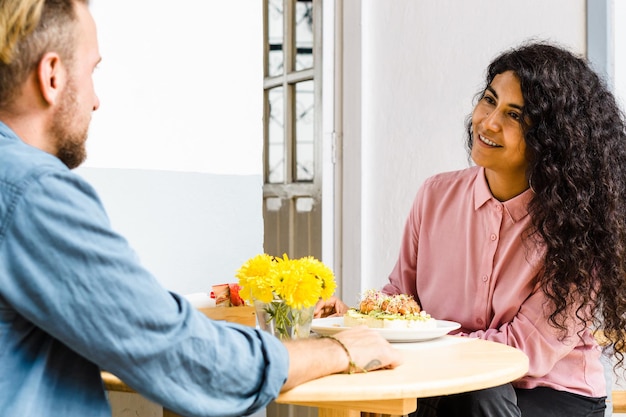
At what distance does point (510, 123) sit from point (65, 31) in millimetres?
1348

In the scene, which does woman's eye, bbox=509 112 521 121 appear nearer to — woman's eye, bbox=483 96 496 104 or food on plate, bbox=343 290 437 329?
woman's eye, bbox=483 96 496 104

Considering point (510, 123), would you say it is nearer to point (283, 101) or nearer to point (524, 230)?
point (524, 230)

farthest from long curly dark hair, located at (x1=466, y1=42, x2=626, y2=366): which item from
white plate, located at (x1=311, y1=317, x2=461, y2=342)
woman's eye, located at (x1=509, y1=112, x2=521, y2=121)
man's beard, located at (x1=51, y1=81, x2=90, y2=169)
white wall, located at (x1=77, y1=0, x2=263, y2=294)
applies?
man's beard, located at (x1=51, y1=81, x2=90, y2=169)

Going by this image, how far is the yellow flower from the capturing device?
4.99ft

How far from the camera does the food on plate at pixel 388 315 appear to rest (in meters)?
1.76

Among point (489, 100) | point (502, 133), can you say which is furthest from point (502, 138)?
point (489, 100)

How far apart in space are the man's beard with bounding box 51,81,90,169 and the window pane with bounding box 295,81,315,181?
8.49 feet

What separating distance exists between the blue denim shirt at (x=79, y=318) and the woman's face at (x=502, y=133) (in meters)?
1.21

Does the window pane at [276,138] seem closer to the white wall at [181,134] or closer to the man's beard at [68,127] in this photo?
the white wall at [181,134]

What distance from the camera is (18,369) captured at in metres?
1.02

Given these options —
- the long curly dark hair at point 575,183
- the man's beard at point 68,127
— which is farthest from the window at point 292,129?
the man's beard at point 68,127

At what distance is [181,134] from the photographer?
8.88 feet

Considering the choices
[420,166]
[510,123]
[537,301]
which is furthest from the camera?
[420,166]

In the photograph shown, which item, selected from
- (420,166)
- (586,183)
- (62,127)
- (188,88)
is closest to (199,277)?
(188,88)
